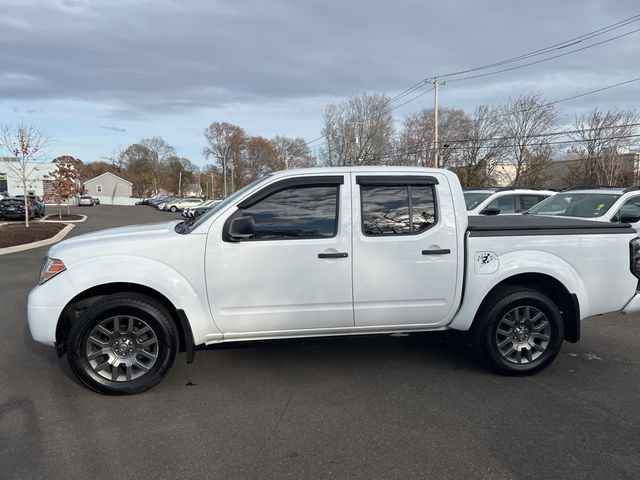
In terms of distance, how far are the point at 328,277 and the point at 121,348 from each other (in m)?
1.86

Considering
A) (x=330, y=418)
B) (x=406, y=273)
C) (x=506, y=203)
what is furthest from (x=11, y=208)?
(x=330, y=418)

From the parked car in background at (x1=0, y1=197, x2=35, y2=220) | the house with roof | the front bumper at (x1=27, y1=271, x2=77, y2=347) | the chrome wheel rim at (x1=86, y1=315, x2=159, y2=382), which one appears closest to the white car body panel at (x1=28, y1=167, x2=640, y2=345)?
the front bumper at (x1=27, y1=271, x2=77, y2=347)

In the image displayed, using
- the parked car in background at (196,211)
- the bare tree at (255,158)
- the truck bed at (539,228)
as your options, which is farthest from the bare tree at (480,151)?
the bare tree at (255,158)

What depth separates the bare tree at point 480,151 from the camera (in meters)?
40.8

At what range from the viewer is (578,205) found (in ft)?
30.5

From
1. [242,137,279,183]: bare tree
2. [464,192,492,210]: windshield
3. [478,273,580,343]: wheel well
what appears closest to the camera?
[478,273,580,343]: wheel well

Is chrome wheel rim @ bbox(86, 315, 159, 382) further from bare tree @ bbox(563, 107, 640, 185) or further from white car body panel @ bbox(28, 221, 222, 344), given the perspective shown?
bare tree @ bbox(563, 107, 640, 185)

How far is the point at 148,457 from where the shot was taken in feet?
10.2

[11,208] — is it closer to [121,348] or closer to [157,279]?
[121,348]

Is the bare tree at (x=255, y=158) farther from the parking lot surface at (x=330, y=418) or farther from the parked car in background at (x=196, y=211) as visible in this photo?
the parking lot surface at (x=330, y=418)

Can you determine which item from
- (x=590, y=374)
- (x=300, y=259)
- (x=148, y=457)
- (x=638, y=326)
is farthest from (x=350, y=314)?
(x=638, y=326)

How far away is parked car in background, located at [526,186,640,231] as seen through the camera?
8.59m

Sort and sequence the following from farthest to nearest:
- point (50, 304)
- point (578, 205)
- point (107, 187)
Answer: point (107, 187) → point (578, 205) → point (50, 304)

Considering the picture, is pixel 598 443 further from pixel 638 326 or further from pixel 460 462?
pixel 638 326
